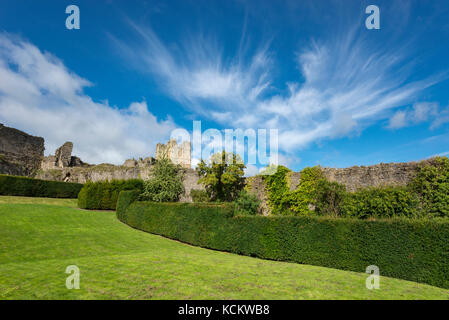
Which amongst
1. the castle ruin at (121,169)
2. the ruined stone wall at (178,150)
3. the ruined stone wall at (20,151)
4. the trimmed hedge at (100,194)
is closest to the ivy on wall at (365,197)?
the castle ruin at (121,169)

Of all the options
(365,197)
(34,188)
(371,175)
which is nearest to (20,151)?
(34,188)

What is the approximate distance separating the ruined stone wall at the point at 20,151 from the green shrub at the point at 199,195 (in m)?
25.3

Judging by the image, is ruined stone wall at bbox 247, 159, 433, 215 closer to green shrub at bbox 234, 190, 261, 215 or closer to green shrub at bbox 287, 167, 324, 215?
green shrub at bbox 287, 167, 324, 215

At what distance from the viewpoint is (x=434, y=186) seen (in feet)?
40.8

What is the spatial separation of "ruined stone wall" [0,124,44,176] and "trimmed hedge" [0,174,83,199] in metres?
10.9

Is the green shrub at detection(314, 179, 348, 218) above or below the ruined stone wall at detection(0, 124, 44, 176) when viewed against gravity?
below

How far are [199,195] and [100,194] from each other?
32.2 ft

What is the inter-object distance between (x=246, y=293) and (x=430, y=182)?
43.7 ft

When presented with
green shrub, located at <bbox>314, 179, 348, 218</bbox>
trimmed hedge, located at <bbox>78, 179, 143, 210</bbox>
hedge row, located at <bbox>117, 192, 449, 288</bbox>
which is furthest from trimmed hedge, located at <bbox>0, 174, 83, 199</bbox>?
green shrub, located at <bbox>314, 179, 348, 218</bbox>

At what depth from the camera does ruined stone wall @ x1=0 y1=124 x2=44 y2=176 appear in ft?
110

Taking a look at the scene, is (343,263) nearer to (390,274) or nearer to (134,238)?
(390,274)

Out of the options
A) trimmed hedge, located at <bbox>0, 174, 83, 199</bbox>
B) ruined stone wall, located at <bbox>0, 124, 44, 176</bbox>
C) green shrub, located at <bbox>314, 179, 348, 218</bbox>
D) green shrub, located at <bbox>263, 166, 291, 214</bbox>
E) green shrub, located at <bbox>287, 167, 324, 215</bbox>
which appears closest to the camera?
green shrub, located at <bbox>314, 179, 348, 218</bbox>

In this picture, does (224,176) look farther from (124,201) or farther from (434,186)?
(434,186)
